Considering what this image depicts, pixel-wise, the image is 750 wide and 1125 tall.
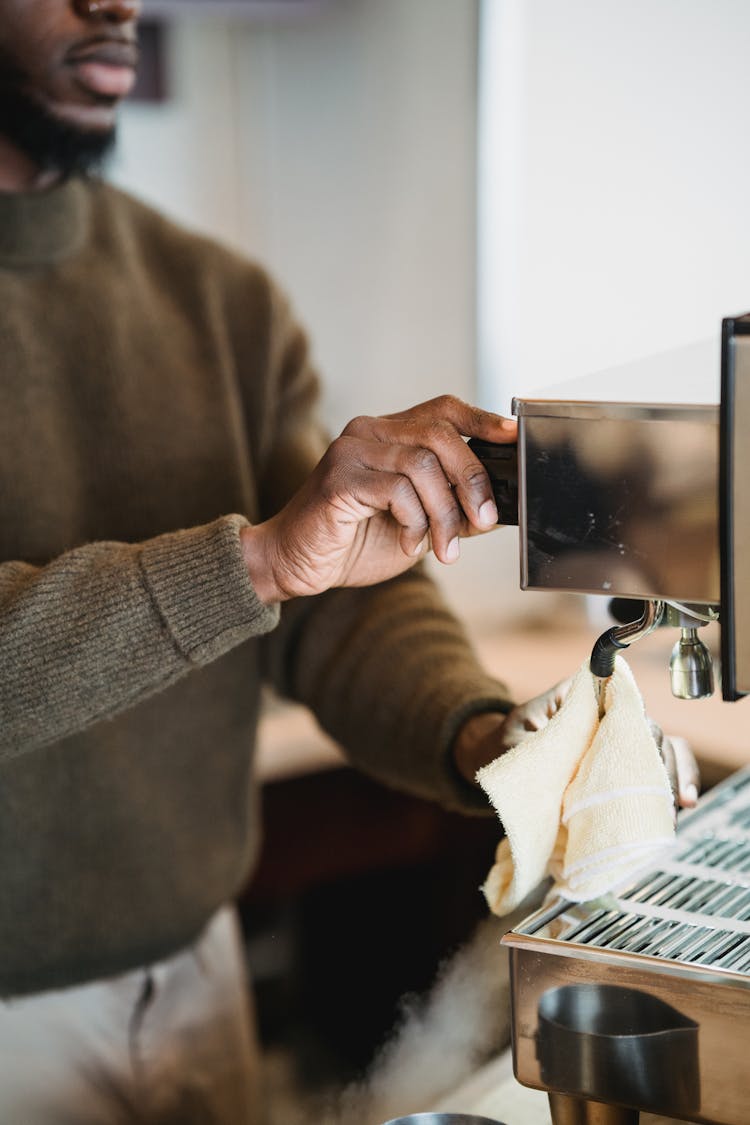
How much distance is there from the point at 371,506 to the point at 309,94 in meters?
1.89

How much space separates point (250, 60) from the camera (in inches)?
93.0

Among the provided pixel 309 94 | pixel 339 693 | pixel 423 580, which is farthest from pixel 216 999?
pixel 309 94

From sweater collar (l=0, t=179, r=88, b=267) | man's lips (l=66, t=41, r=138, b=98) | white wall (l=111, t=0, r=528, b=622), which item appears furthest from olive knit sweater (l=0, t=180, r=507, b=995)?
white wall (l=111, t=0, r=528, b=622)

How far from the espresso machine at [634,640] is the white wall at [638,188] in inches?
2.5

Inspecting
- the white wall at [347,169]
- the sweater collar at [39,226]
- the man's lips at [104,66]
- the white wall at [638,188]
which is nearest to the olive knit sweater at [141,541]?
the sweater collar at [39,226]

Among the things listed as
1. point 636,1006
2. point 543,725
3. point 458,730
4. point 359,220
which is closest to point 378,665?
point 458,730

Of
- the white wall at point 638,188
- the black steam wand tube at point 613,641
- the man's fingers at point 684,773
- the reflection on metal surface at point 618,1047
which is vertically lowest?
the reflection on metal surface at point 618,1047

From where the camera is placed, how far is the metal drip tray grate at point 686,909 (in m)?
0.62

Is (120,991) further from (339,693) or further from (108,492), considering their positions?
(108,492)

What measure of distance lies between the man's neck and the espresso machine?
2.06ft

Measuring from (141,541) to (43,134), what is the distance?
1.19 ft

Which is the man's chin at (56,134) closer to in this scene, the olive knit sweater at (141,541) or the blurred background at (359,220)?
the olive knit sweater at (141,541)

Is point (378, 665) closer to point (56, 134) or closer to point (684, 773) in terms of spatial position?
point (684, 773)

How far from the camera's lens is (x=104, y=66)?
0.94m
